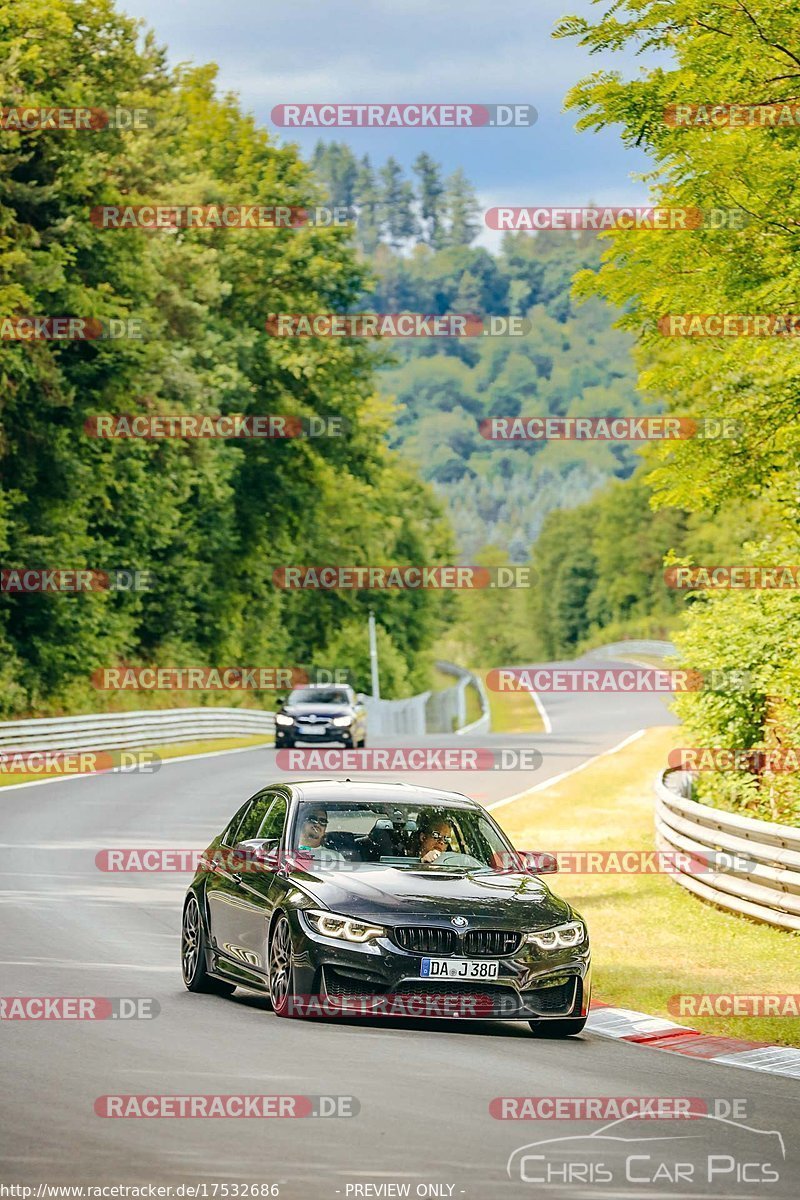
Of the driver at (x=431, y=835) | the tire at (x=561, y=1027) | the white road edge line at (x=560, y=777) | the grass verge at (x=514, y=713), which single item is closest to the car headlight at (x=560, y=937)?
the tire at (x=561, y=1027)

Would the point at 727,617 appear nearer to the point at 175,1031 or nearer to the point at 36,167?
the point at 175,1031

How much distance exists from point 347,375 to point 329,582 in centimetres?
1659

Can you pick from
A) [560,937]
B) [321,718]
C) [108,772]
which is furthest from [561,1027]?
[321,718]

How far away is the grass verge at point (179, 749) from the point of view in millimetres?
35812

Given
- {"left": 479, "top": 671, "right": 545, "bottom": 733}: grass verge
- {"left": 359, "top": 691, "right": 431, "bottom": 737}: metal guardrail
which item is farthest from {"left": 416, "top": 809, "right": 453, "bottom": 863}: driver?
{"left": 479, "top": 671, "right": 545, "bottom": 733}: grass verge

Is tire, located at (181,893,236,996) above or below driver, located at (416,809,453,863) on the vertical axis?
below

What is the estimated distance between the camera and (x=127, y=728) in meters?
46.3

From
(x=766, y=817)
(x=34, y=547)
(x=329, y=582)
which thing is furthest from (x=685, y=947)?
(x=329, y=582)

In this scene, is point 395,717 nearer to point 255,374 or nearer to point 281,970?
point 255,374

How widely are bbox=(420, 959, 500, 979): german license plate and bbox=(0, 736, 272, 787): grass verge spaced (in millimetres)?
24049

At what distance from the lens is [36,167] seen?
47.4 meters

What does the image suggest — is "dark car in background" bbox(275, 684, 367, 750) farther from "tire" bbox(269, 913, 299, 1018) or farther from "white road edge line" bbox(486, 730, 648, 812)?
"tire" bbox(269, 913, 299, 1018)

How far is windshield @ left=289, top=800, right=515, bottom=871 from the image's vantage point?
38.5 ft

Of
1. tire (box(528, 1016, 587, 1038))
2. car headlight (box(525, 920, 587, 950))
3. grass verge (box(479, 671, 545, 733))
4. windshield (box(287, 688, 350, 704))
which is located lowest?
grass verge (box(479, 671, 545, 733))
